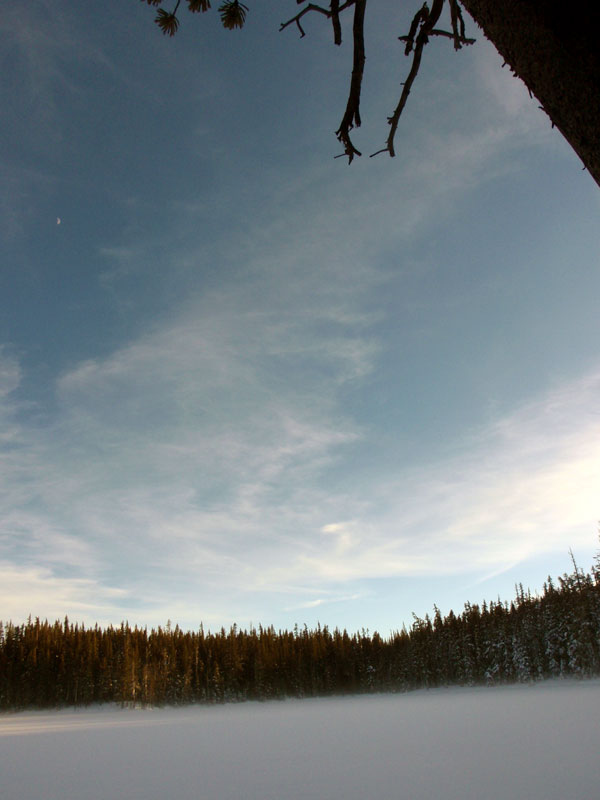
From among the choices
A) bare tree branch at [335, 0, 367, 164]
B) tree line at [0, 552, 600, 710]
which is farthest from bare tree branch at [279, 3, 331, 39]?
tree line at [0, 552, 600, 710]

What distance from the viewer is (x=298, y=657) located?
87.9 metres

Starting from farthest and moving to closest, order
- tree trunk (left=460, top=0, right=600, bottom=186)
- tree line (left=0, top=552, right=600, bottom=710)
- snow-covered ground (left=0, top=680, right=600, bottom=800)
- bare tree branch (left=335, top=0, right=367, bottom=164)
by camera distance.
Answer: tree line (left=0, top=552, right=600, bottom=710) < snow-covered ground (left=0, top=680, right=600, bottom=800) < bare tree branch (left=335, top=0, right=367, bottom=164) < tree trunk (left=460, top=0, right=600, bottom=186)

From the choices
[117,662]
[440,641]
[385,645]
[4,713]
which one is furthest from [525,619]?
[4,713]

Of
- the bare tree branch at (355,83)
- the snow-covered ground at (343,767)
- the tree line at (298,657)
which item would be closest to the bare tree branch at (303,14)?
the bare tree branch at (355,83)

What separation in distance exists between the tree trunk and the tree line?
2532 inches

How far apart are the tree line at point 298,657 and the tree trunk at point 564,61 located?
64.3 meters

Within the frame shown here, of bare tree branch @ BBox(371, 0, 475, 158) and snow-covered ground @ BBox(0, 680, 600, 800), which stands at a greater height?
bare tree branch @ BBox(371, 0, 475, 158)

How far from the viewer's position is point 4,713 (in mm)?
70625

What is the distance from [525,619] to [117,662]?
2076 inches

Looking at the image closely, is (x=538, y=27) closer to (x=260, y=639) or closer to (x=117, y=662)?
(x=117, y=662)

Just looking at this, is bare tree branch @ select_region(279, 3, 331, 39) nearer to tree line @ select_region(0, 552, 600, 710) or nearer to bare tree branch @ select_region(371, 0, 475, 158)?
bare tree branch @ select_region(371, 0, 475, 158)

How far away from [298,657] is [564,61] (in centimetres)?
9506

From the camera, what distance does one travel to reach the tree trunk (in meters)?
1.86

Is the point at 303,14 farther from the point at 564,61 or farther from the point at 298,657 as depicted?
the point at 298,657
